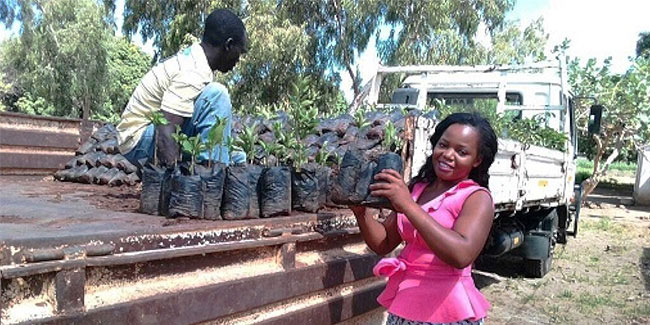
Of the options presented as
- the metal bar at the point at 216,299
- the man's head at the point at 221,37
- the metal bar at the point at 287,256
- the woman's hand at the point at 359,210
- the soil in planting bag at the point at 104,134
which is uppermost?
the man's head at the point at 221,37

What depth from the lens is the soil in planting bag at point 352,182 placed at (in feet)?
6.32

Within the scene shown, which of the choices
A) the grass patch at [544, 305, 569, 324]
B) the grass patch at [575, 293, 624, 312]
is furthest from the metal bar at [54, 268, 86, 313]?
the grass patch at [575, 293, 624, 312]

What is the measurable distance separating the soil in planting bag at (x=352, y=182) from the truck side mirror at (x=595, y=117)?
5523 millimetres

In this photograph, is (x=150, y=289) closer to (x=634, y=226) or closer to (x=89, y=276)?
(x=89, y=276)

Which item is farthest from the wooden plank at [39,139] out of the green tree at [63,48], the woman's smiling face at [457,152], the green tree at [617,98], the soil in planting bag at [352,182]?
the green tree at [63,48]

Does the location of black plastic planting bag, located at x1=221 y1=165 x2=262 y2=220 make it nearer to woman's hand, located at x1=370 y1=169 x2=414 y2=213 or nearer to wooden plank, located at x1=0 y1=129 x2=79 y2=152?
woman's hand, located at x1=370 y1=169 x2=414 y2=213

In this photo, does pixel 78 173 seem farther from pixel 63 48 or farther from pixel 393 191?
pixel 63 48

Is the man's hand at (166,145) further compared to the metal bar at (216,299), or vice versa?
the man's hand at (166,145)

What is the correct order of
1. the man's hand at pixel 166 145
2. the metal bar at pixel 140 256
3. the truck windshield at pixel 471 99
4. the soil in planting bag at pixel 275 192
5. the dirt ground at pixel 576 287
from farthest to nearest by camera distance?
the truck windshield at pixel 471 99
the dirt ground at pixel 576 287
the man's hand at pixel 166 145
the soil in planting bag at pixel 275 192
the metal bar at pixel 140 256

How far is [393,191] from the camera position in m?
1.67

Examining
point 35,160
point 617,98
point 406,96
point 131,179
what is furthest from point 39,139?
point 617,98

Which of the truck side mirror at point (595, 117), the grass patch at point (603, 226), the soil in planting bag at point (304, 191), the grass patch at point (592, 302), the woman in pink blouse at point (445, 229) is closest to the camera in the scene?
the woman in pink blouse at point (445, 229)

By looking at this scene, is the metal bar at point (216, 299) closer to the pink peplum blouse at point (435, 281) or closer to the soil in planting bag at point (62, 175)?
the pink peplum blouse at point (435, 281)

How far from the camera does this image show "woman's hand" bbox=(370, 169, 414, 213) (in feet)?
5.43
